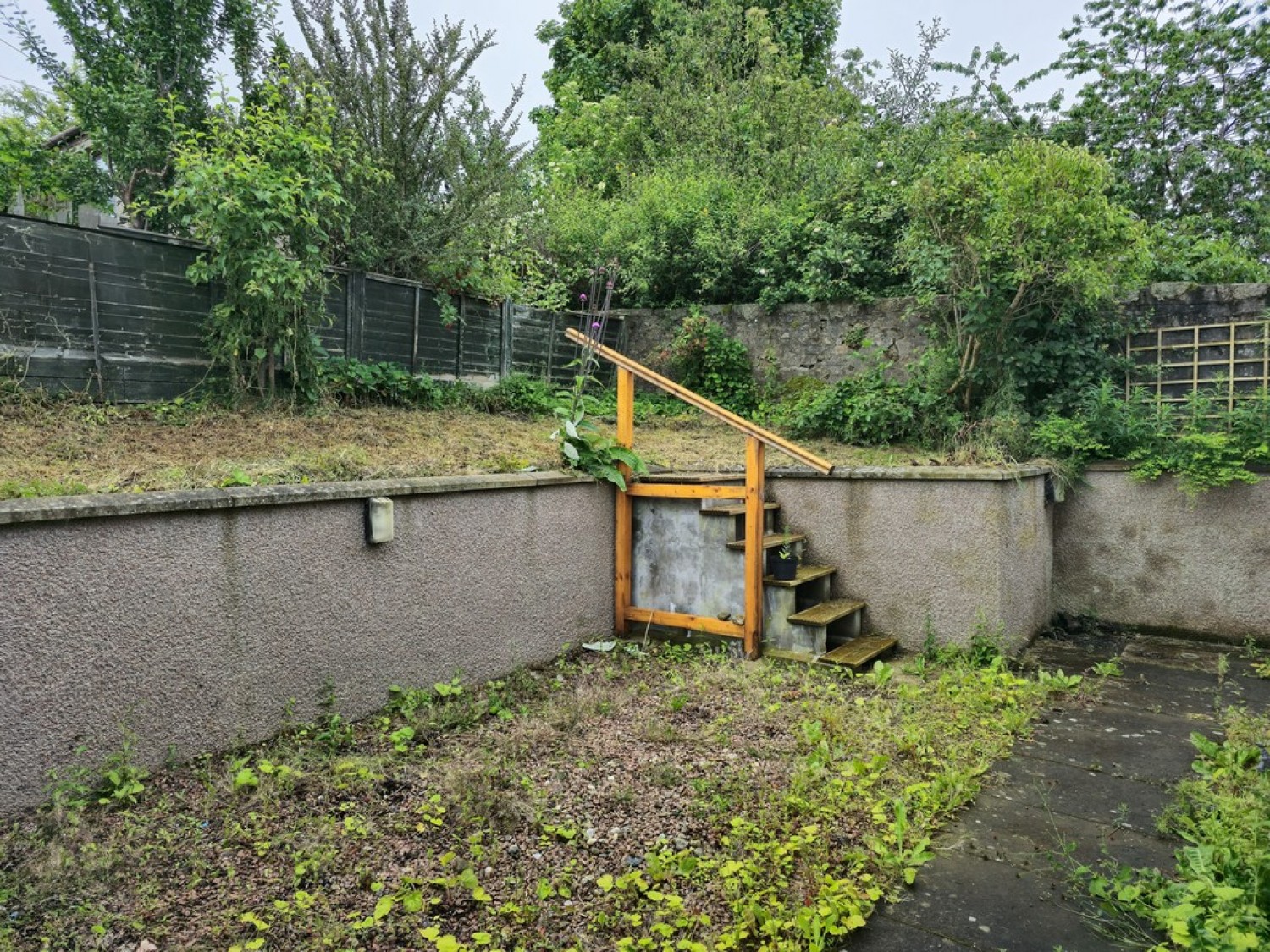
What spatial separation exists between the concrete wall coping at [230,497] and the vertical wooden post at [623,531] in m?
0.80

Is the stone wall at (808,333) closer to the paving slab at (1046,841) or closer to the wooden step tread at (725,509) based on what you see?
the wooden step tread at (725,509)

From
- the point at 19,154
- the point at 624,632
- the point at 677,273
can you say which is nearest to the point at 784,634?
the point at 624,632

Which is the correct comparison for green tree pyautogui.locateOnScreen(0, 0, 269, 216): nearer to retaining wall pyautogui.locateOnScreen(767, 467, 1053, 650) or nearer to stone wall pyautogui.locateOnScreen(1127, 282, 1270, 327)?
retaining wall pyautogui.locateOnScreen(767, 467, 1053, 650)

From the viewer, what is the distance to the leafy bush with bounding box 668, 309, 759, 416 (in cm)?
714

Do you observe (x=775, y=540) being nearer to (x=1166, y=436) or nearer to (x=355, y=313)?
(x=1166, y=436)

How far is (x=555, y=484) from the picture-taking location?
4043mm

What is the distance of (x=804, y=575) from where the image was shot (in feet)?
13.7

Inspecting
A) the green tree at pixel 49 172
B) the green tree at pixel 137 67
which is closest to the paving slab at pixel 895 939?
the green tree at pixel 137 67

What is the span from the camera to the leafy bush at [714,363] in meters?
7.14

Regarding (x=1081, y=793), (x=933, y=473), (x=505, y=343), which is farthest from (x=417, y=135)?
(x=1081, y=793)

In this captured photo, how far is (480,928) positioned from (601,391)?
19.7ft

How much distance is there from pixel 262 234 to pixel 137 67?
462 centimetres

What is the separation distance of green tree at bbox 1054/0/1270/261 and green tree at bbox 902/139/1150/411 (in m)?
5.90

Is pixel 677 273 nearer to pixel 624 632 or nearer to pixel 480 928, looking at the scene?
pixel 624 632
